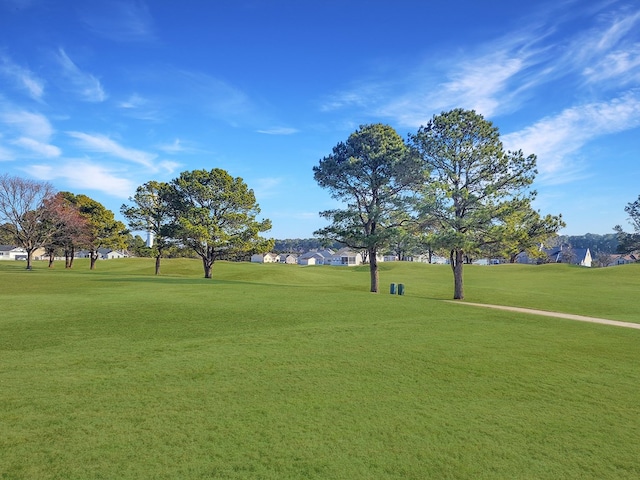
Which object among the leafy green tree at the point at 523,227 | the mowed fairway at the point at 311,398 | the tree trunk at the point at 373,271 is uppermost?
the leafy green tree at the point at 523,227

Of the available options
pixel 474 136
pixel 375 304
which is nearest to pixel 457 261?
pixel 474 136

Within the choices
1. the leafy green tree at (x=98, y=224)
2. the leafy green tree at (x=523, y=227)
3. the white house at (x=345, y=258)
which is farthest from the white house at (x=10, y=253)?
the leafy green tree at (x=523, y=227)

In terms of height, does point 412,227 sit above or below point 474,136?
below

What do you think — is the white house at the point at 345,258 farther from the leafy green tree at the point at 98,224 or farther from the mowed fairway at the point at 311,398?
the mowed fairway at the point at 311,398

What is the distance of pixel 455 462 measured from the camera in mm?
5441

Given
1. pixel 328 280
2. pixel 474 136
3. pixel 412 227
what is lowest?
pixel 328 280

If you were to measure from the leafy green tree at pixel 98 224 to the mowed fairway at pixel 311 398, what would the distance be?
5145 cm

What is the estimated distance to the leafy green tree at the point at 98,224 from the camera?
6131 cm

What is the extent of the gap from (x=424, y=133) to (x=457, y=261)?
969cm

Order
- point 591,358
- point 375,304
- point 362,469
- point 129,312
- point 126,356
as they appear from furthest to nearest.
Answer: point 375,304, point 129,312, point 591,358, point 126,356, point 362,469

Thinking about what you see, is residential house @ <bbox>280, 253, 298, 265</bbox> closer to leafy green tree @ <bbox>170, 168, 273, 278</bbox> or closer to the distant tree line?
the distant tree line

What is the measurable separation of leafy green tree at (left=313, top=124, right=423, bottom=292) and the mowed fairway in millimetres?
16159

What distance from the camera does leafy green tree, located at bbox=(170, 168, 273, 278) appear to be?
1666 inches

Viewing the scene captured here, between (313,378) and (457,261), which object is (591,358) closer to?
(313,378)
